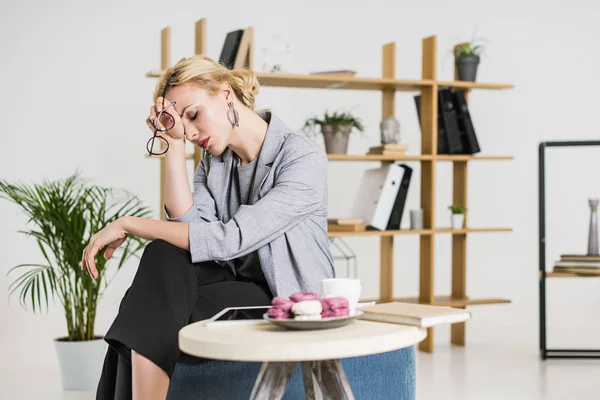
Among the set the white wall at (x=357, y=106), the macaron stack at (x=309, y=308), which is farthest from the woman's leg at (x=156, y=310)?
the white wall at (x=357, y=106)

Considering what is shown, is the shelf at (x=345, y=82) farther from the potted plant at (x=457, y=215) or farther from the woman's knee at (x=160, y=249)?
the woman's knee at (x=160, y=249)

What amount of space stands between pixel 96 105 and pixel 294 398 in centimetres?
352

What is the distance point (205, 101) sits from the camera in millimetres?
2277

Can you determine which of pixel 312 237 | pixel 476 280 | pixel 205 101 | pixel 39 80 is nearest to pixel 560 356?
pixel 476 280

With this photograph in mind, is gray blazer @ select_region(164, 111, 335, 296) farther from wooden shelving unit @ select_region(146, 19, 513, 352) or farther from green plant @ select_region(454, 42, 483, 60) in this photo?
green plant @ select_region(454, 42, 483, 60)

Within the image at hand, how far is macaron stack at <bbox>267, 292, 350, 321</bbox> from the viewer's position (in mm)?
1567

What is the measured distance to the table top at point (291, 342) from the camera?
4.69ft

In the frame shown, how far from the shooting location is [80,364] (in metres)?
3.49

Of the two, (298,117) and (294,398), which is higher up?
(298,117)

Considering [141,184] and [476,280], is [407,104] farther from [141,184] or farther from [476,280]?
[141,184]

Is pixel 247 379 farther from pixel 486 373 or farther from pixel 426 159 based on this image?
pixel 426 159

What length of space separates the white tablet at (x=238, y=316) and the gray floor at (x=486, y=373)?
65.0 inches

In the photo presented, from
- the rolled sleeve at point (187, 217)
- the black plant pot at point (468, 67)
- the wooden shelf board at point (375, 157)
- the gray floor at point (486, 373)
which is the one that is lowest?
the gray floor at point (486, 373)

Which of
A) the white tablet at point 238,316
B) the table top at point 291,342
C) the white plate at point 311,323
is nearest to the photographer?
the table top at point 291,342
